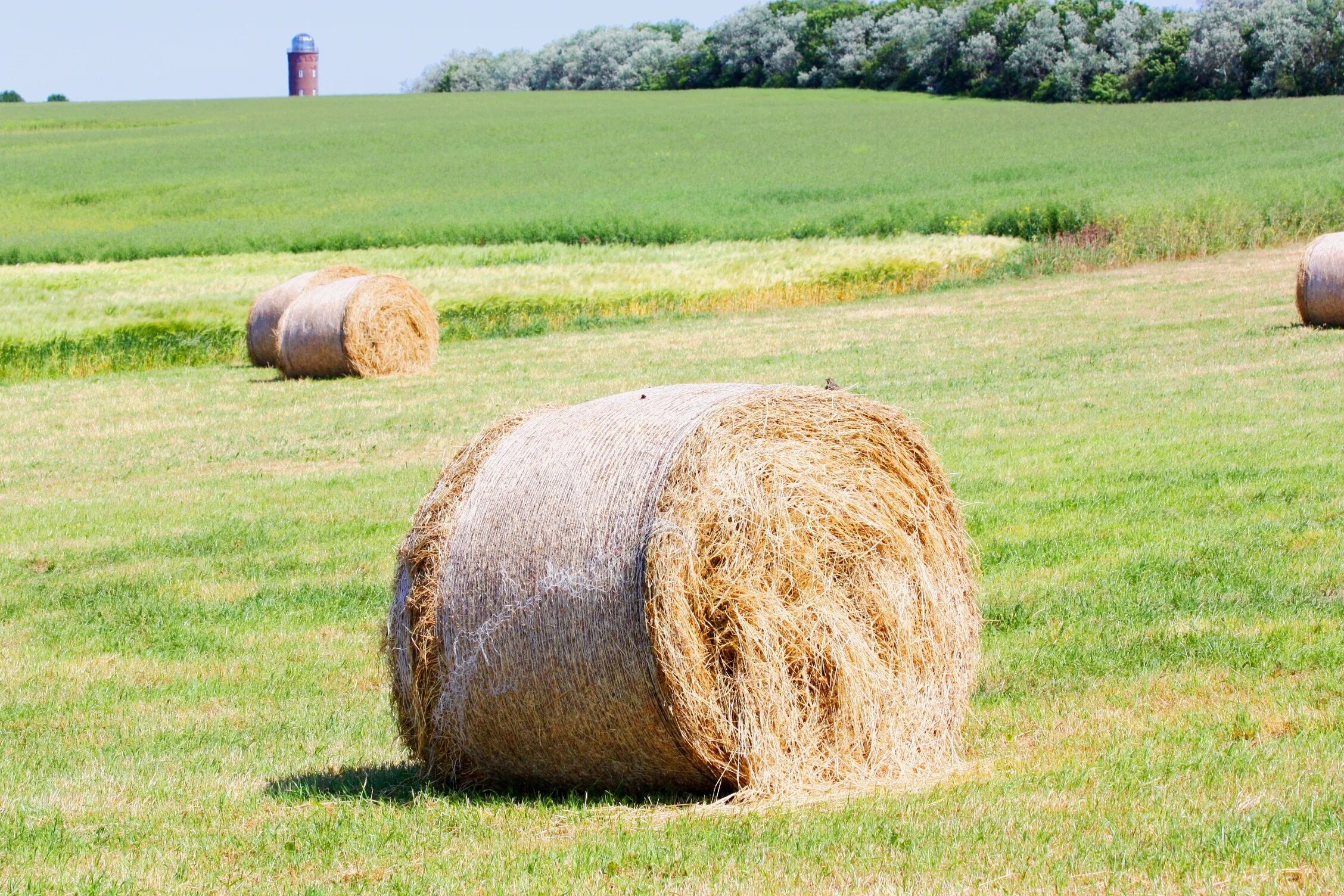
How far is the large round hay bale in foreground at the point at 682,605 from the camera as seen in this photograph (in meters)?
5.35

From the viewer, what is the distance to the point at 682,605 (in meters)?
5.29

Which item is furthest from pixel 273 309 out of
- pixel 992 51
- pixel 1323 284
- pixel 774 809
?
pixel 992 51

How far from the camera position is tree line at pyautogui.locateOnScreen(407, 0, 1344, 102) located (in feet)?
245

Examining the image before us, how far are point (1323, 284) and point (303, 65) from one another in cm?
16189

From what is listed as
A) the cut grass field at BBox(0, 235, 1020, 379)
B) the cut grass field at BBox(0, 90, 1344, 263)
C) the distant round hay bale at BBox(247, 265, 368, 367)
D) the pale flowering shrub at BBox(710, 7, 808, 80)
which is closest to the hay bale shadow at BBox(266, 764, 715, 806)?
the distant round hay bale at BBox(247, 265, 368, 367)

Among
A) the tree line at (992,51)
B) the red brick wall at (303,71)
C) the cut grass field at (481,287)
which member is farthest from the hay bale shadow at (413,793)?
the red brick wall at (303,71)

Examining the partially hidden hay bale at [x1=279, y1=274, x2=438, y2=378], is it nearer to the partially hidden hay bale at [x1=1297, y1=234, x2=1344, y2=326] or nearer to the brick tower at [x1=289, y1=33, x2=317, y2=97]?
the partially hidden hay bale at [x1=1297, y1=234, x2=1344, y2=326]

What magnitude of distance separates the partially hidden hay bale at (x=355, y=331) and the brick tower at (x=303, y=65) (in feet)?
506

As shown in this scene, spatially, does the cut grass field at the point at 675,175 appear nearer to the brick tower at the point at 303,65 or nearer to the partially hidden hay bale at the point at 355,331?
the partially hidden hay bale at the point at 355,331

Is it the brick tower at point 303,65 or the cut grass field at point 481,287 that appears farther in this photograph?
the brick tower at point 303,65

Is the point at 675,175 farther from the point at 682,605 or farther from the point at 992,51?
the point at 682,605

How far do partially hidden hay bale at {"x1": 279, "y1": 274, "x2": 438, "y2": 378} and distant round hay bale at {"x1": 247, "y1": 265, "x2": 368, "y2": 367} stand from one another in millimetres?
1228

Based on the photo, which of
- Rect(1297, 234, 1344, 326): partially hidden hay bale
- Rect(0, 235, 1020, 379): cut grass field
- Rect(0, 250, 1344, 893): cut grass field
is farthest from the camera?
Rect(0, 235, 1020, 379): cut grass field

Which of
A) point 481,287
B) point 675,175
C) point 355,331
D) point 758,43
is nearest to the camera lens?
point 355,331
